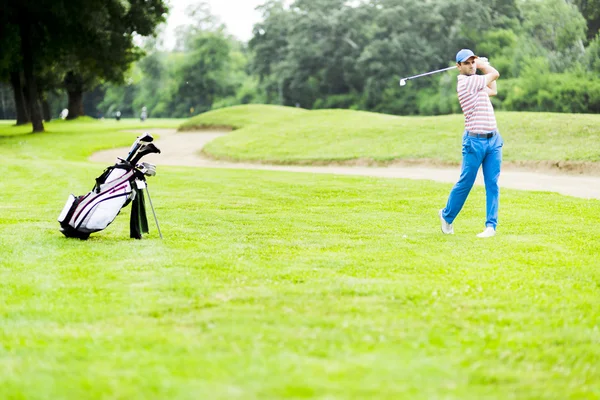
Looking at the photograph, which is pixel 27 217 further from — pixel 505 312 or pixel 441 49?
pixel 441 49

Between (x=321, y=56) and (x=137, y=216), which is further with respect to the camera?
(x=321, y=56)

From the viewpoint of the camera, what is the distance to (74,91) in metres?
65.4

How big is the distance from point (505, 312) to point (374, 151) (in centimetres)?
2038

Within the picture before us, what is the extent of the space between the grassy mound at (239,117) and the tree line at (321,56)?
5.45m

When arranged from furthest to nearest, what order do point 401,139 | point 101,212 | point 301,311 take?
1. point 401,139
2. point 101,212
3. point 301,311

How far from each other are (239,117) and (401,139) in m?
20.2

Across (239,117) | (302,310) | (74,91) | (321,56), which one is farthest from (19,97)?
(302,310)

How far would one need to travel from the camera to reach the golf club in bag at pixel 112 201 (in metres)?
9.25

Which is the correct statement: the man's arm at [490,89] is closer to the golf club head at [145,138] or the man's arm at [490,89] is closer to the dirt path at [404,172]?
the golf club head at [145,138]

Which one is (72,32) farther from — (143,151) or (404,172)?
(143,151)

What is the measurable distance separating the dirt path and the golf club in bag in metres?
9.29

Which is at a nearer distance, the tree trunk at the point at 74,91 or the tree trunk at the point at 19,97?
the tree trunk at the point at 19,97

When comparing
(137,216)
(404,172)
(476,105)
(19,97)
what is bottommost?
(404,172)

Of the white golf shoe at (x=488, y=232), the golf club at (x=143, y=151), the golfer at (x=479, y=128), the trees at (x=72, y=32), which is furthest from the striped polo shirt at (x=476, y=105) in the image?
the trees at (x=72, y=32)
